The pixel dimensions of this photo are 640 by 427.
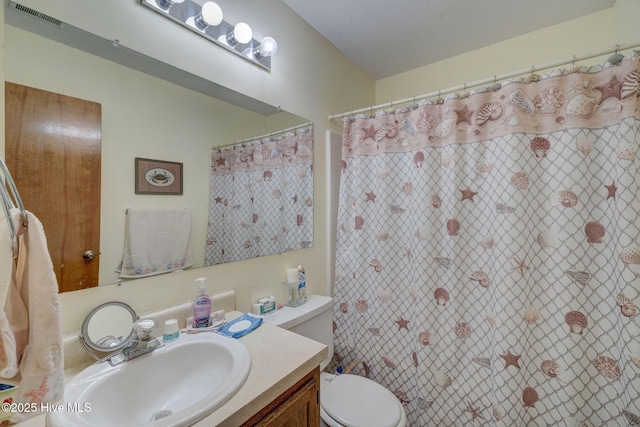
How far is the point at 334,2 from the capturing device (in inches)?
57.8

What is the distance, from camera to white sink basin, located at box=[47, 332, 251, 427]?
1.97 feet

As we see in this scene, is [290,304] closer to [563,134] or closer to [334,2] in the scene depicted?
[563,134]

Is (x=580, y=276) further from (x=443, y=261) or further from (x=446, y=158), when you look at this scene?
(x=446, y=158)

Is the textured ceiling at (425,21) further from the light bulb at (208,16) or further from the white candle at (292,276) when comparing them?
the white candle at (292,276)

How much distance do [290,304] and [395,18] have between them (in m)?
1.78

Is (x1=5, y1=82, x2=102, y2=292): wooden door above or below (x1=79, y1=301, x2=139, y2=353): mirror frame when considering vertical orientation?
above

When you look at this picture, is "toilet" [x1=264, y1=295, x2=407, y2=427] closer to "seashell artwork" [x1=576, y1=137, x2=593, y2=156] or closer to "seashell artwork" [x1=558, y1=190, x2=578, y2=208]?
"seashell artwork" [x1=558, y1=190, x2=578, y2=208]

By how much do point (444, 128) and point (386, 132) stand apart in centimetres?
33

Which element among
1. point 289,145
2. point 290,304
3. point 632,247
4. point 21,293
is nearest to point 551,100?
point 632,247

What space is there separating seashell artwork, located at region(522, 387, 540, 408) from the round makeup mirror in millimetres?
1703

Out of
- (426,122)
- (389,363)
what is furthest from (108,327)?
(426,122)

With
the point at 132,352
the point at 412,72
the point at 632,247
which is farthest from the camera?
the point at 412,72

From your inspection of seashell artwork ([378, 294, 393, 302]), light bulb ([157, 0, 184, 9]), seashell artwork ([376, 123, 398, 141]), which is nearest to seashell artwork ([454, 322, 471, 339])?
seashell artwork ([378, 294, 393, 302])

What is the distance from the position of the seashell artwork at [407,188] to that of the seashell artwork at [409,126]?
0.96 ft
